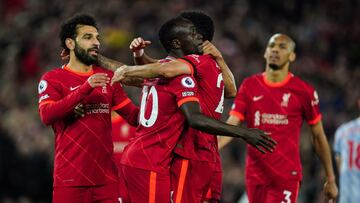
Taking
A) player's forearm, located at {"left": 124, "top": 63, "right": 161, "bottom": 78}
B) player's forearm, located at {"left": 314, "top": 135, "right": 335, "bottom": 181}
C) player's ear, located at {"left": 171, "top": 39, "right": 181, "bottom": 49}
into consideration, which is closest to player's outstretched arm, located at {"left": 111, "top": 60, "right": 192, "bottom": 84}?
player's forearm, located at {"left": 124, "top": 63, "right": 161, "bottom": 78}

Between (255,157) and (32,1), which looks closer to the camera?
(255,157)

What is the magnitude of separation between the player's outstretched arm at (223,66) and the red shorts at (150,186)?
3.73 feet

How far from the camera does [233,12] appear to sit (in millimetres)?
17781

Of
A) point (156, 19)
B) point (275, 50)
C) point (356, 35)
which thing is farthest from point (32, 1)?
point (275, 50)

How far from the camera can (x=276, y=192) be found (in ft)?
30.6

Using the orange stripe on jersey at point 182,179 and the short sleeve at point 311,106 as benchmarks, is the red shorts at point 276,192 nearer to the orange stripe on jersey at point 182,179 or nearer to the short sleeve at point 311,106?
the short sleeve at point 311,106

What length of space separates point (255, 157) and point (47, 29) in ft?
32.0

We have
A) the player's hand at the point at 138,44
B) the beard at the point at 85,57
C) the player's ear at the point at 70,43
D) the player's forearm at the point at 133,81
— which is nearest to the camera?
the player's forearm at the point at 133,81

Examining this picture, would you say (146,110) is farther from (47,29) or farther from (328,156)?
(47,29)

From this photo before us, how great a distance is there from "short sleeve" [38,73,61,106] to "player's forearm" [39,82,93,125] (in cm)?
8

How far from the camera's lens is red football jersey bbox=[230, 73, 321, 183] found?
9398 millimetres

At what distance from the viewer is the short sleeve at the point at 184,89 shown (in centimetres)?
721

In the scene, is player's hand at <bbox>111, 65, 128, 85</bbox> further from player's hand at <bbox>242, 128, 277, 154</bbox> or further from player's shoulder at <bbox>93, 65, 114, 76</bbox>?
player's hand at <bbox>242, 128, 277, 154</bbox>

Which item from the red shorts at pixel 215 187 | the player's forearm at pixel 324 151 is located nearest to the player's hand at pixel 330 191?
the player's forearm at pixel 324 151
